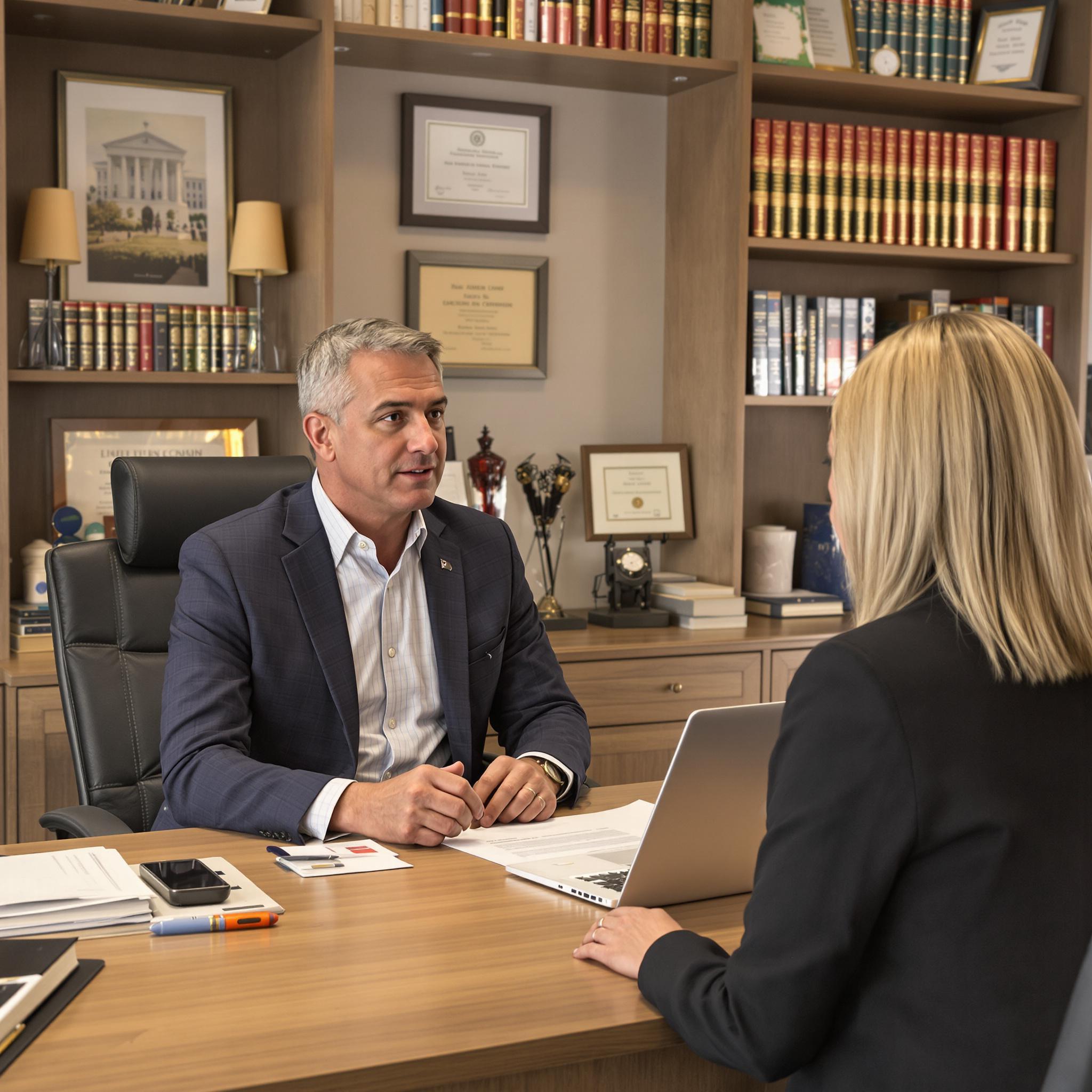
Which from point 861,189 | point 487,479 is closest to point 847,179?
point 861,189

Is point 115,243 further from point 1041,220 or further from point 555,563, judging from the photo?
point 1041,220

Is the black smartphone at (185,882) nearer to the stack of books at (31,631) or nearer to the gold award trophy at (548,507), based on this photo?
the stack of books at (31,631)

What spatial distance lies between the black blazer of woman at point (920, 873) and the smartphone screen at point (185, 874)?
621 mm

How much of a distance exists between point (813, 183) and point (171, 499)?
7.01 ft

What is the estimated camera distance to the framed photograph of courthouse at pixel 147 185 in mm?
3135

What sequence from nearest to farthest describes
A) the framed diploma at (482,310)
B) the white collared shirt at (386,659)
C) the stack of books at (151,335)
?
1. the white collared shirt at (386,659)
2. the stack of books at (151,335)
3. the framed diploma at (482,310)

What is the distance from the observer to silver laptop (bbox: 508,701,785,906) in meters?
1.33

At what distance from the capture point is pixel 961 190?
3.76 m

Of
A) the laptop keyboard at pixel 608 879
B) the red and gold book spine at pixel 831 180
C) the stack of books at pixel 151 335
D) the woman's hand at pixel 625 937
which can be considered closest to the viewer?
the woman's hand at pixel 625 937

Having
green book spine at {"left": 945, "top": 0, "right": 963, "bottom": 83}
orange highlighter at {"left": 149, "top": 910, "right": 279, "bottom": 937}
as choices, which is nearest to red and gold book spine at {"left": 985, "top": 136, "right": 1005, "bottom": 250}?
green book spine at {"left": 945, "top": 0, "right": 963, "bottom": 83}

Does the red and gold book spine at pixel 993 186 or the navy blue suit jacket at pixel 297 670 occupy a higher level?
the red and gold book spine at pixel 993 186

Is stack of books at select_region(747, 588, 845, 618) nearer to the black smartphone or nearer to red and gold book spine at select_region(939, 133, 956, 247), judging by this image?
red and gold book spine at select_region(939, 133, 956, 247)

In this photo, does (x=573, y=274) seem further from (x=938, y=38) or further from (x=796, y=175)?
(x=938, y=38)

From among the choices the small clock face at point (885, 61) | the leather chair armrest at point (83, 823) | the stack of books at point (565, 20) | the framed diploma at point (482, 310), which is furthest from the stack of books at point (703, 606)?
the leather chair armrest at point (83, 823)
